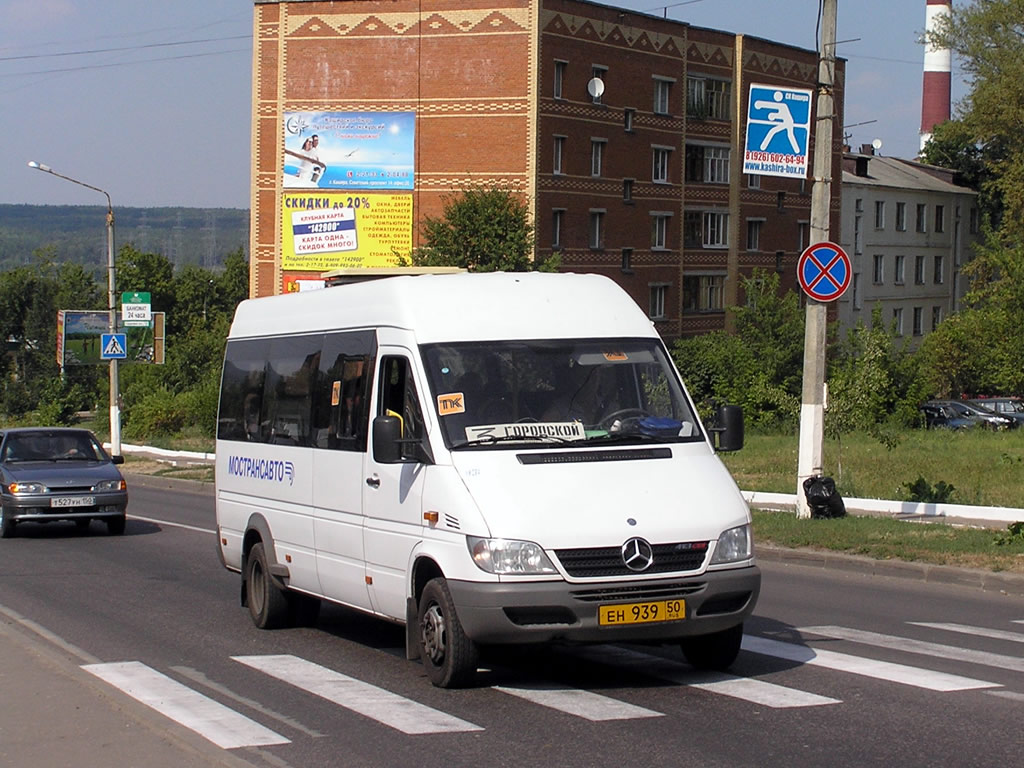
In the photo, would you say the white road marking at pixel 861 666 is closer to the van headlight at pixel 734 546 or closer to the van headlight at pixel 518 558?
the van headlight at pixel 734 546

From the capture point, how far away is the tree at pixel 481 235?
5331cm

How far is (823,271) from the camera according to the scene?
17.8 m

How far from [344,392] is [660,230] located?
5635 cm

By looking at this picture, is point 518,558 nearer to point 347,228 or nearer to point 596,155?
point 347,228

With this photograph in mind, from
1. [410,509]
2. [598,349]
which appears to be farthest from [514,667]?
[598,349]

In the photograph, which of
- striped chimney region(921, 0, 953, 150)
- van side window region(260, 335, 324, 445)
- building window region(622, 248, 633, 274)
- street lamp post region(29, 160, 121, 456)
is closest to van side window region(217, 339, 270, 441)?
van side window region(260, 335, 324, 445)

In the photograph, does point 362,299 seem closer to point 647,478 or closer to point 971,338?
point 647,478

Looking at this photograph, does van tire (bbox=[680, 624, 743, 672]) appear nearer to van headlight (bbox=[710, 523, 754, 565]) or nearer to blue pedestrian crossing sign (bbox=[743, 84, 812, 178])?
van headlight (bbox=[710, 523, 754, 565])

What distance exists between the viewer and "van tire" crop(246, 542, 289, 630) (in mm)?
11336

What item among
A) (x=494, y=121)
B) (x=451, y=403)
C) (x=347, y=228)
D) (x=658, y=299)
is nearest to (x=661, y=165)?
(x=658, y=299)

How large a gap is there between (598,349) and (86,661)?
4093 millimetres

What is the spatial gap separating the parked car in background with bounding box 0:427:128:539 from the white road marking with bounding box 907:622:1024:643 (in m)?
12.7

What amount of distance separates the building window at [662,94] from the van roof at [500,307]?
183 feet

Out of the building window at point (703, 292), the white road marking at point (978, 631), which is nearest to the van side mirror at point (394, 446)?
the white road marking at point (978, 631)
